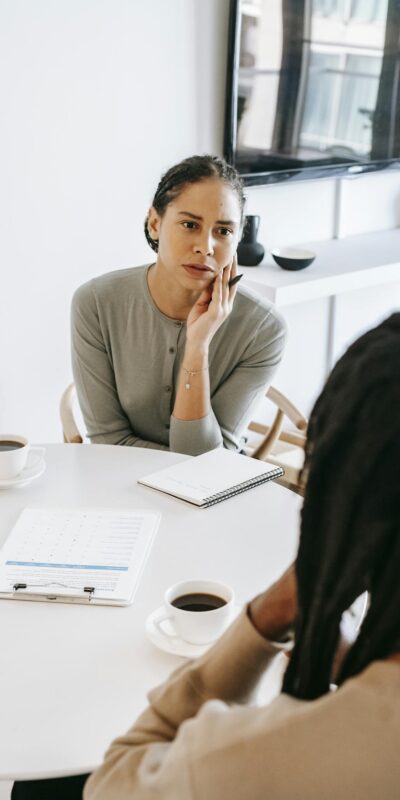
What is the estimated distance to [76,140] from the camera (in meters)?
2.53

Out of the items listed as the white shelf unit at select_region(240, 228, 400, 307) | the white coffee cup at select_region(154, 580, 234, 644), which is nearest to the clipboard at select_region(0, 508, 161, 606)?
the white coffee cup at select_region(154, 580, 234, 644)

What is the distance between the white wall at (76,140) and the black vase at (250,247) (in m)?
0.28

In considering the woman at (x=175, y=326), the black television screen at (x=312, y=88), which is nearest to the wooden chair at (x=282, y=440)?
the woman at (x=175, y=326)

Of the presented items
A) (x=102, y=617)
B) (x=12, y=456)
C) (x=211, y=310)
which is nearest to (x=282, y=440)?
(x=211, y=310)

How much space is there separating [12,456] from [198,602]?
0.53 metres

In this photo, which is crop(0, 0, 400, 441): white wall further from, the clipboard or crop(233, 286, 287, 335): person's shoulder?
the clipboard

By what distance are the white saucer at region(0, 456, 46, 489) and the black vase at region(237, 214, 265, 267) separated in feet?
4.57

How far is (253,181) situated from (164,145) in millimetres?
347

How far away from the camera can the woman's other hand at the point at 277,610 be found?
2.68ft

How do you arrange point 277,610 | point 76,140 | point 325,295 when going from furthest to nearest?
point 325,295 < point 76,140 < point 277,610

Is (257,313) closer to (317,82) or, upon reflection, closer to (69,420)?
(69,420)

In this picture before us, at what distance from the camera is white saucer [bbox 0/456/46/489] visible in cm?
153

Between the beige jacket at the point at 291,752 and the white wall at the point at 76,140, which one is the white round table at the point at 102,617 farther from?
the white wall at the point at 76,140

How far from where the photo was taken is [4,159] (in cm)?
241
